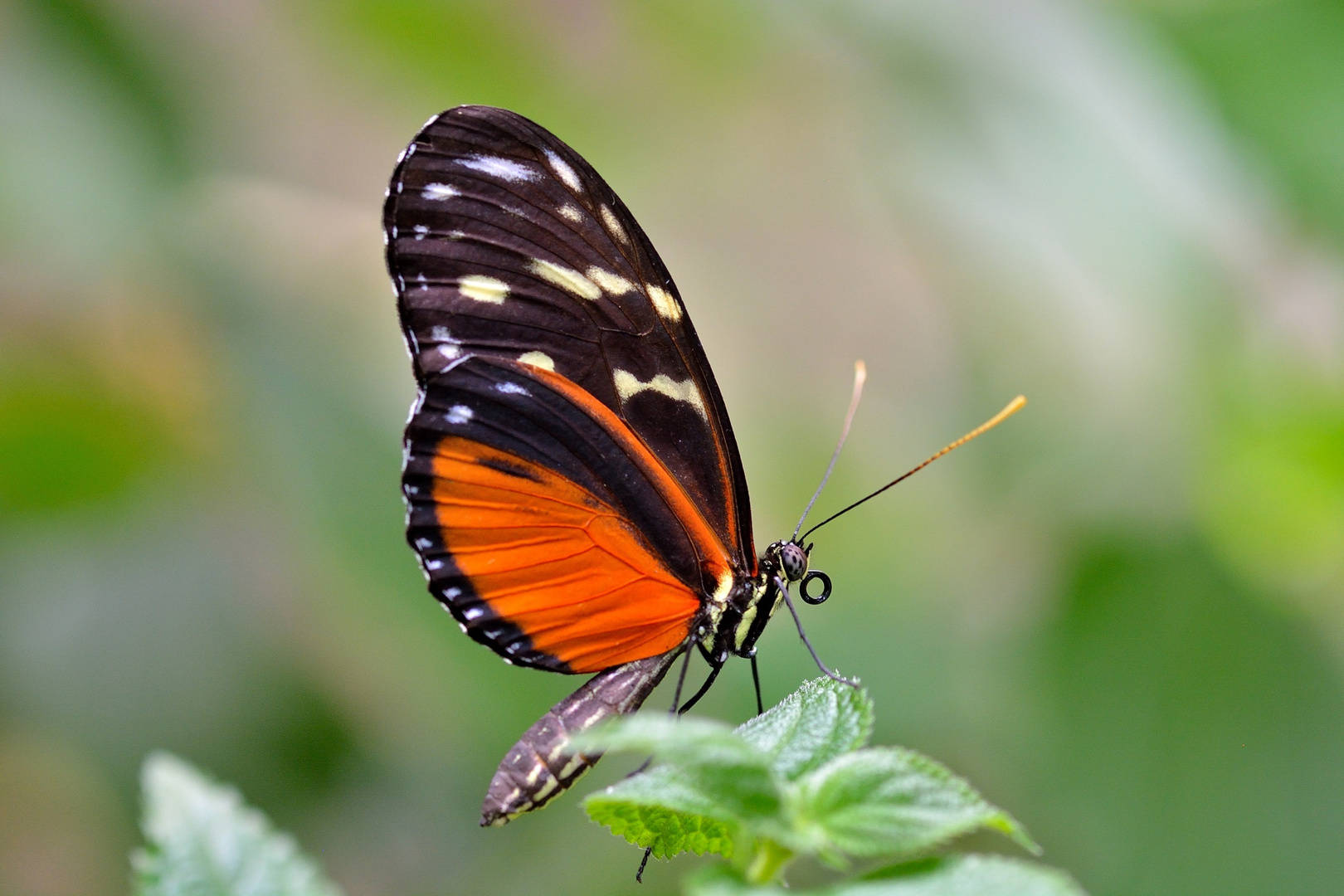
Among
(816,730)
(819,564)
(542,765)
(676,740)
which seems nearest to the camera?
(676,740)

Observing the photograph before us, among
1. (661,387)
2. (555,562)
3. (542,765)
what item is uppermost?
(661,387)

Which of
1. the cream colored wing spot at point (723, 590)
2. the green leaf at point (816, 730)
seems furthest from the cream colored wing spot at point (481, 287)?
the green leaf at point (816, 730)

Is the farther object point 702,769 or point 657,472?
point 657,472

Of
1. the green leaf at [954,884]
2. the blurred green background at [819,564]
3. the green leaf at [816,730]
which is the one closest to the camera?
the green leaf at [954,884]

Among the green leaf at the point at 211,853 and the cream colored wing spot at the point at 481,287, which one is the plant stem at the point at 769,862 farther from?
the cream colored wing spot at the point at 481,287

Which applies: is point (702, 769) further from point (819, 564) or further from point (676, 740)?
point (819, 564)

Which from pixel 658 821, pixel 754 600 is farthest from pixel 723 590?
pixel 658 821
